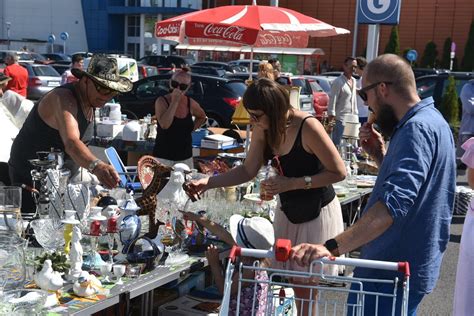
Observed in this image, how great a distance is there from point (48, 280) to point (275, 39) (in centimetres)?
579

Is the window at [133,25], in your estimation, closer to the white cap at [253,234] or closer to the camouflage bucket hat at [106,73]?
the camouflage bucket hat at [106,73]

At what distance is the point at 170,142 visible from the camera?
5957 millimetres

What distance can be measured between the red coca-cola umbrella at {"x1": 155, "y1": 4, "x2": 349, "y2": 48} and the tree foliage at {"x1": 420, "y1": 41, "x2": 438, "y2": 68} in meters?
35.5

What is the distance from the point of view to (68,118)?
3.37 m

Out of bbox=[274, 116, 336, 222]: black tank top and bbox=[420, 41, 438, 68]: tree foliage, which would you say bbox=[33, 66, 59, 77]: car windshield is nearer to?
bbox=[274, 116, 336, 222]: black tank top

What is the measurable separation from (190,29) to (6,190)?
15.9 feet

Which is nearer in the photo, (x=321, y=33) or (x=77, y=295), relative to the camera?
(x=77, y=295)

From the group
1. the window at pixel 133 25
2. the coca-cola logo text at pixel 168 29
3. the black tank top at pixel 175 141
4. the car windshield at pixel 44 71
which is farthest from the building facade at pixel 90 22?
the black tank top at pixel 175 141

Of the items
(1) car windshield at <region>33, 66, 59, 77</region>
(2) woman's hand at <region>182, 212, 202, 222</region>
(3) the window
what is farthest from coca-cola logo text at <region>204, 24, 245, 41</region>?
(3) the window

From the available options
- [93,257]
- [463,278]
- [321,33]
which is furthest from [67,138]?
[321,33]

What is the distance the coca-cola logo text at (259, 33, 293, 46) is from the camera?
7512 millimetres

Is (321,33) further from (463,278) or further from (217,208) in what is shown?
(463,278)

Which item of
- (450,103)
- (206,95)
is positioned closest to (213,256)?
(450,103)

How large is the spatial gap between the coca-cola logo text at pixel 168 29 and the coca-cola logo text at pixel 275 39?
1195 millimetres
